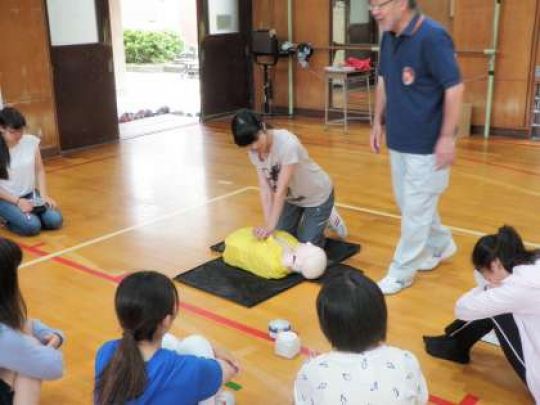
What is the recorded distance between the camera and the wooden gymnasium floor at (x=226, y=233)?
2441mm

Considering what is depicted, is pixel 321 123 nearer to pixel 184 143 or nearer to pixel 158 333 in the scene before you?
pixel 184 143

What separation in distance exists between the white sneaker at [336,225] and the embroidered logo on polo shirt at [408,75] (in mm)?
1007

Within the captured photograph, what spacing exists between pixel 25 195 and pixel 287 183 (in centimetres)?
186

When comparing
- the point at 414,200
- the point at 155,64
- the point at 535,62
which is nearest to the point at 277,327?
the point at 414,200

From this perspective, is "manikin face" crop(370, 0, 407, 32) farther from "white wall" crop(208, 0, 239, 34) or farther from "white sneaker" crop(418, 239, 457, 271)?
"white wall" crop(208, 0, 239, 34)

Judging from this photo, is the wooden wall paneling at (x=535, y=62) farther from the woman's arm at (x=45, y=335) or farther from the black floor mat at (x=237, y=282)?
the woman's arm at (x=45, y=335)

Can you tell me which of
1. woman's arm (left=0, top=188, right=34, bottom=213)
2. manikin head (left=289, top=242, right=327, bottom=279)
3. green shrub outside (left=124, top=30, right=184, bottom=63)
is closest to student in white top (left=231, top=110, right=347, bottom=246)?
manikin head (left=289, top=242, right=327, bottom=279)

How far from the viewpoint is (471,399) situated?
2.22 m

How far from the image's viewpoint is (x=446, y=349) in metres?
2.46

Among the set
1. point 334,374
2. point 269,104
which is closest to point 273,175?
point 334,374

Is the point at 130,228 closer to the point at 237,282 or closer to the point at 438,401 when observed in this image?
the point at 237,282

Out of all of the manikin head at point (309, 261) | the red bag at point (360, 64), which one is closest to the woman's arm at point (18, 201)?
the manikin head at point (309, 261)

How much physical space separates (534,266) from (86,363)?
5.56ft

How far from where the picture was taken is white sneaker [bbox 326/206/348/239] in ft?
11.9
